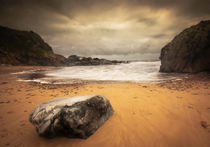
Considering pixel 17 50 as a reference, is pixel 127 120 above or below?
below

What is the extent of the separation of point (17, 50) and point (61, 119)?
57372mm

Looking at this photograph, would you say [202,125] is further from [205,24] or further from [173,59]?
[205,24]

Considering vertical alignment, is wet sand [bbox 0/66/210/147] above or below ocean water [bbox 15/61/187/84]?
below

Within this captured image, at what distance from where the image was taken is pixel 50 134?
1850mm

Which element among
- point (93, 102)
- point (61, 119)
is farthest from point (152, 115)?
point (61, 119)

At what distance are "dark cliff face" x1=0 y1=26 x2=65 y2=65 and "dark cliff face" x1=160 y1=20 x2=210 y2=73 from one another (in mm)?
50460

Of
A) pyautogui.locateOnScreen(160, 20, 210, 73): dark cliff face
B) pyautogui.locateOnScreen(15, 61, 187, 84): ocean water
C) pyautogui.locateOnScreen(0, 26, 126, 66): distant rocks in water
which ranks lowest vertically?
pyautogui.locateOnScreen(15, 61, 187, 84): ocean water

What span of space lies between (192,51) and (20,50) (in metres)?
59.6

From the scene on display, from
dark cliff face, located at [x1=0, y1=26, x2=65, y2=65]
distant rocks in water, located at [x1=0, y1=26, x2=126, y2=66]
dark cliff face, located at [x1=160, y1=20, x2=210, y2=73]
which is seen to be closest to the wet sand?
dark cliff face, located at [x1=160, y1=20, x2=210, y2=73]

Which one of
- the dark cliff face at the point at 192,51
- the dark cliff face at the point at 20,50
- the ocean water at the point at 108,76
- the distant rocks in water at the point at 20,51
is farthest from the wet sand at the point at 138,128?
the distant rocks in water at the point at 20,51

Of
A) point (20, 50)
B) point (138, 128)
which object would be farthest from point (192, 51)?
point (20, 50)

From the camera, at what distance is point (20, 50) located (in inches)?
1698

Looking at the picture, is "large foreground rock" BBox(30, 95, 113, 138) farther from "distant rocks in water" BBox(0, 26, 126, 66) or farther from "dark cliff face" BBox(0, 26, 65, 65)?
"distant rocks in water" BBox(0, 26, 126, 66)

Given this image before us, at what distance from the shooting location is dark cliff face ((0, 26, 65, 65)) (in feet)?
123
